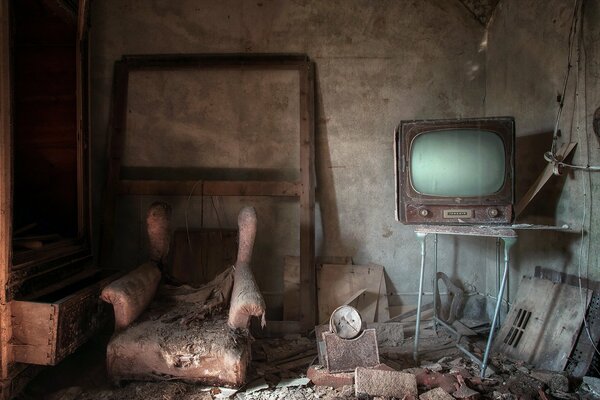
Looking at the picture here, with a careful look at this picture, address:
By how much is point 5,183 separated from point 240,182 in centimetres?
147

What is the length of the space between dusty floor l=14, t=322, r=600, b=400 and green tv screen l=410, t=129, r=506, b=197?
1.05 metres

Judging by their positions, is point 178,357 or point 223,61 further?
point 223,61

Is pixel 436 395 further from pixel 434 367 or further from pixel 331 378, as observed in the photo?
pixel 331 378

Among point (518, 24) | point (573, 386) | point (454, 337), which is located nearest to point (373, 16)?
point (518, 24)

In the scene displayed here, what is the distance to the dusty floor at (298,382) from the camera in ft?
6.66

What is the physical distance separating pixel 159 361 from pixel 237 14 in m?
2.62

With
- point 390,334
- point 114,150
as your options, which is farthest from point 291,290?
point 114,150

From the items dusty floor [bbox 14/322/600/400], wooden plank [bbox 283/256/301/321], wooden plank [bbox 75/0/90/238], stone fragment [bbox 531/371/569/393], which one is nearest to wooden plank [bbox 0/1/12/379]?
dusty floor [bbox 14/322/600/400]

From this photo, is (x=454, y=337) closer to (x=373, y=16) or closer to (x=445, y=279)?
(x=445, y=279)

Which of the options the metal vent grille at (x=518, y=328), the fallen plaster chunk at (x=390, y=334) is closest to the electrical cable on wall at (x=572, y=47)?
the metal vent grille at (x=518, y=328)

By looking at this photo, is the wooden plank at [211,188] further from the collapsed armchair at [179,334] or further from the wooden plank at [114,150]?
the collapsed armchair at [179,334]

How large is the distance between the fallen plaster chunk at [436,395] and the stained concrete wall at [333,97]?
1146 mm

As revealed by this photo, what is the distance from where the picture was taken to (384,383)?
2.06 metres

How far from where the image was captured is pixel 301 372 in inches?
93.6
